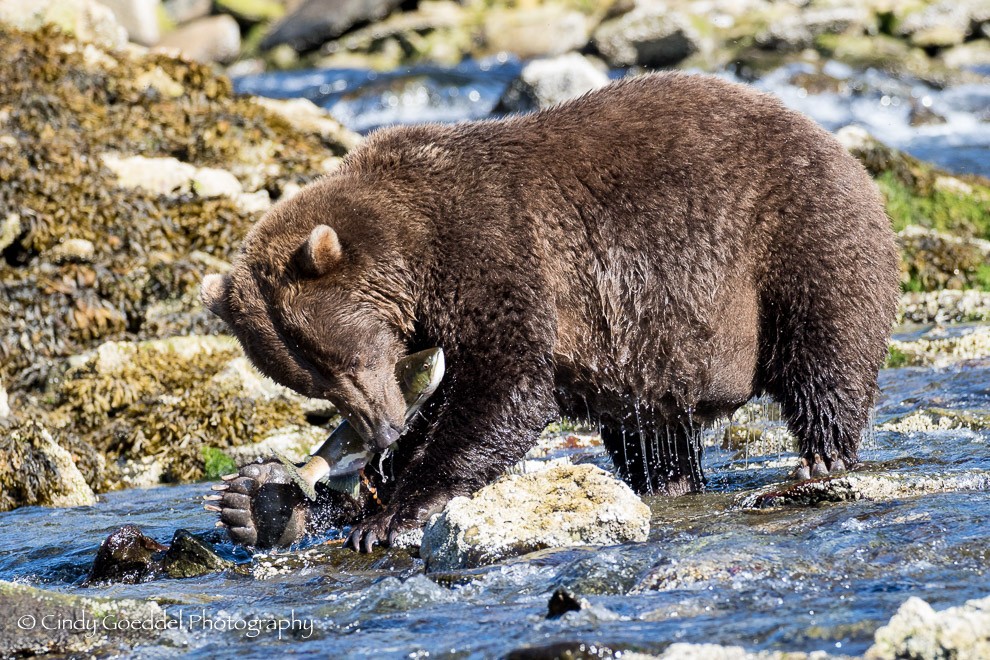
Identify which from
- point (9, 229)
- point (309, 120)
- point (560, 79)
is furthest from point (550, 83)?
point (9, 229)

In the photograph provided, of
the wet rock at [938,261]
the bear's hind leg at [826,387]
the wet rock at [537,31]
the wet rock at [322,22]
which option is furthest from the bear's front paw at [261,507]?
the wet rock at [322,22]

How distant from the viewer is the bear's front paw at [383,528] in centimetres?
570

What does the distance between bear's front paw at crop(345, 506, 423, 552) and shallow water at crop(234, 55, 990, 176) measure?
16601mm

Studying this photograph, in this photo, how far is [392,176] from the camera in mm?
6223

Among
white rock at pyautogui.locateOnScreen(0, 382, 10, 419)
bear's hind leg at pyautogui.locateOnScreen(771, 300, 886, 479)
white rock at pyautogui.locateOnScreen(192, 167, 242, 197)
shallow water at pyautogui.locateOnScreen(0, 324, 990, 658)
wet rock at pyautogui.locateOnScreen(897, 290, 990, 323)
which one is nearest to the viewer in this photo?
shallow water at pyautogui.locateOnScreen(0, 324, 990, 658)

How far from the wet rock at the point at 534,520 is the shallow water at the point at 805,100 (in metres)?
16.6

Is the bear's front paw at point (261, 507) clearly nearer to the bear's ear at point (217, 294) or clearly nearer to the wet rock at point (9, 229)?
the bear's ear at point (217, 294)

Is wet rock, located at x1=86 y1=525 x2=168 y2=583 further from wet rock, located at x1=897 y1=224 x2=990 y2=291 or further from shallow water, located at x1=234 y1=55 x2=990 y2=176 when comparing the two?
shallow water, located at x1=234 y1=55 x2=990 y2=176

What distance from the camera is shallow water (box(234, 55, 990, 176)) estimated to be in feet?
72.1

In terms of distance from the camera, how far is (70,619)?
175 inches

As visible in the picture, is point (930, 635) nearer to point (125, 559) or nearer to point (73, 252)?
point (125, 559)

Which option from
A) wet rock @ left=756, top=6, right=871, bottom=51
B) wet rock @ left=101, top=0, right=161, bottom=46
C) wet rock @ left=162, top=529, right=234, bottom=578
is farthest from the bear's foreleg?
wet rock @ left=101, top=0, right=161, bottom=46

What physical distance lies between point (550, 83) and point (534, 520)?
42.8 feet

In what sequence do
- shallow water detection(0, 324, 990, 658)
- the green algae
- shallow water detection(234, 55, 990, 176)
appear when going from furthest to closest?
shallow water detection(234, 55, 990, 176), the green algae, shallow water detection(0, 324, 990, 658)
